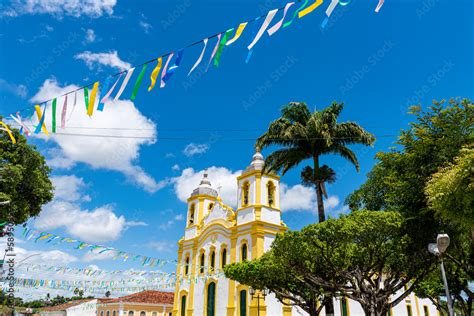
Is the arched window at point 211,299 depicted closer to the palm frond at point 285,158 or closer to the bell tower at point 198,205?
the bell tower at point 198,205

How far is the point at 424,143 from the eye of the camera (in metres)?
15.5

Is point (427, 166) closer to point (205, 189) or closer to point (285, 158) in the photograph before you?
point (285, 158)

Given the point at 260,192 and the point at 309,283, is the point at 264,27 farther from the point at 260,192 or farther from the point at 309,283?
the point at 260,192

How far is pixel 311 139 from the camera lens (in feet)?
66.1

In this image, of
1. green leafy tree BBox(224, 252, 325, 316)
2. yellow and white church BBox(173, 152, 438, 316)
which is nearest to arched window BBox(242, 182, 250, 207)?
yellow and white church BBox(173, 152, 438, 316)

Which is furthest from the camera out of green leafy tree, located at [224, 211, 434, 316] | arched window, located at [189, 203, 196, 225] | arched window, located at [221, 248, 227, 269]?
arched window, located at [189, 203, 196, 225]

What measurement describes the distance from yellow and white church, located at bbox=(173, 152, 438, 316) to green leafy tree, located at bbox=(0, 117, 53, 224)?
12.8 m

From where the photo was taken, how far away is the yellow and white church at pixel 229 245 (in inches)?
1172

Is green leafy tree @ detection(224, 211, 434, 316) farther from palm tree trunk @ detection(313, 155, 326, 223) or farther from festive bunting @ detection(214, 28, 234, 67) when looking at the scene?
festive bunting @ detection(214, 28, 234, 67)

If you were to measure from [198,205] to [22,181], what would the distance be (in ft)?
61.3

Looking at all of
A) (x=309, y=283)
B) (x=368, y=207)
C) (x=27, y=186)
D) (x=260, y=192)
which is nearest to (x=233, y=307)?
(x=260, y=192)

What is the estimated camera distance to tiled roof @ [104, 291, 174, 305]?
45.9 m

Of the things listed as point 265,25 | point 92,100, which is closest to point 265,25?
point 265,25

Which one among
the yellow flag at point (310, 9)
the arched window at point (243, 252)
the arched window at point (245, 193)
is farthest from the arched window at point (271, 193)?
the yellow flag at point (310, 9)
